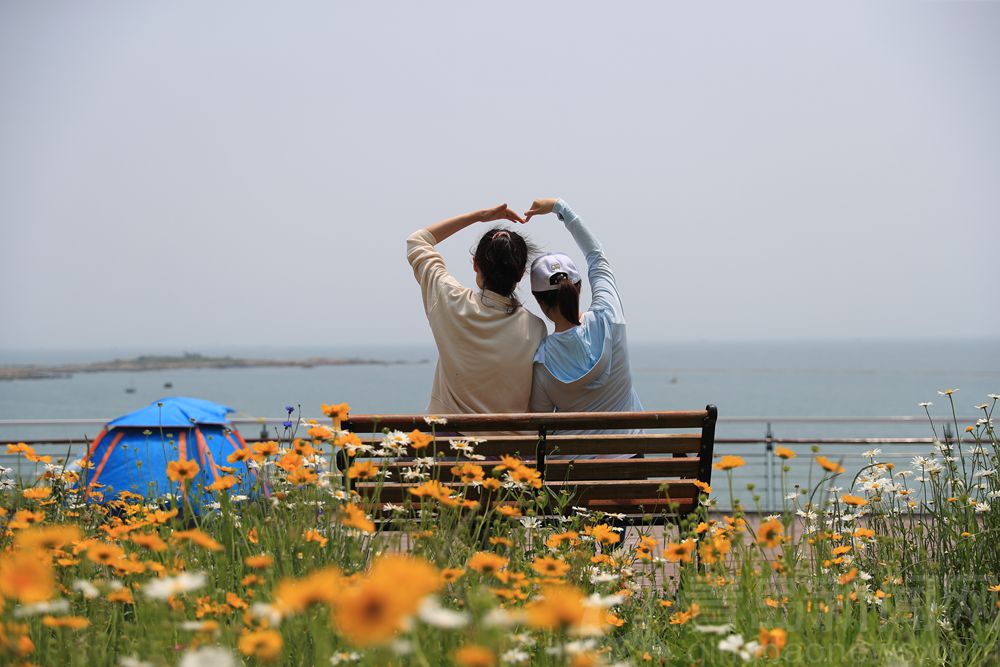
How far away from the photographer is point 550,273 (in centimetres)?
344

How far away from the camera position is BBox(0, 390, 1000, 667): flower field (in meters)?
1.47

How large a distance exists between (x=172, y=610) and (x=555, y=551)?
0.95m

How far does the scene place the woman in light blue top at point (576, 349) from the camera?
11.1 feet

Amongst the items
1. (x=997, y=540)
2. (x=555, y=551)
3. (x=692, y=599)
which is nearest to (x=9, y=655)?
(x=555, y=551)

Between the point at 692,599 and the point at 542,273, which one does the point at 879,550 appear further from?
the point at 542,273

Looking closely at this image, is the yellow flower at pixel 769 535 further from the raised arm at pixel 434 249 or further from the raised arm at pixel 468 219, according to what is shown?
the raised arm at pixel 468 219

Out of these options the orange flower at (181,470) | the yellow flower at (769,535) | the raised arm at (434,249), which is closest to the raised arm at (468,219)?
the raised arm at (434,249)

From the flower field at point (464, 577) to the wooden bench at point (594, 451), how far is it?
96mm

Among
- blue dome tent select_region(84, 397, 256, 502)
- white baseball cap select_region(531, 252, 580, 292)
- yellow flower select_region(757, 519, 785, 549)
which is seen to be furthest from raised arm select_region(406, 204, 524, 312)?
blue dome tent select_region(84, 397, 256, 502)

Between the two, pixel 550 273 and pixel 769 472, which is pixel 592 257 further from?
pixel 769 472

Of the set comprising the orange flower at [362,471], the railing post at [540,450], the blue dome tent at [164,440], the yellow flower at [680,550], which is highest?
the orange flower at [362,471]

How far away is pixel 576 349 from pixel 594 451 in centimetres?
47

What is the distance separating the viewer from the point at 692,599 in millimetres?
2139

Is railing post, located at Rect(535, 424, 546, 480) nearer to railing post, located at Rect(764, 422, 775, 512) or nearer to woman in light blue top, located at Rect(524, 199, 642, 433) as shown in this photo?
woman in light blue top, located at Rect(524, 199, 642, 433)
